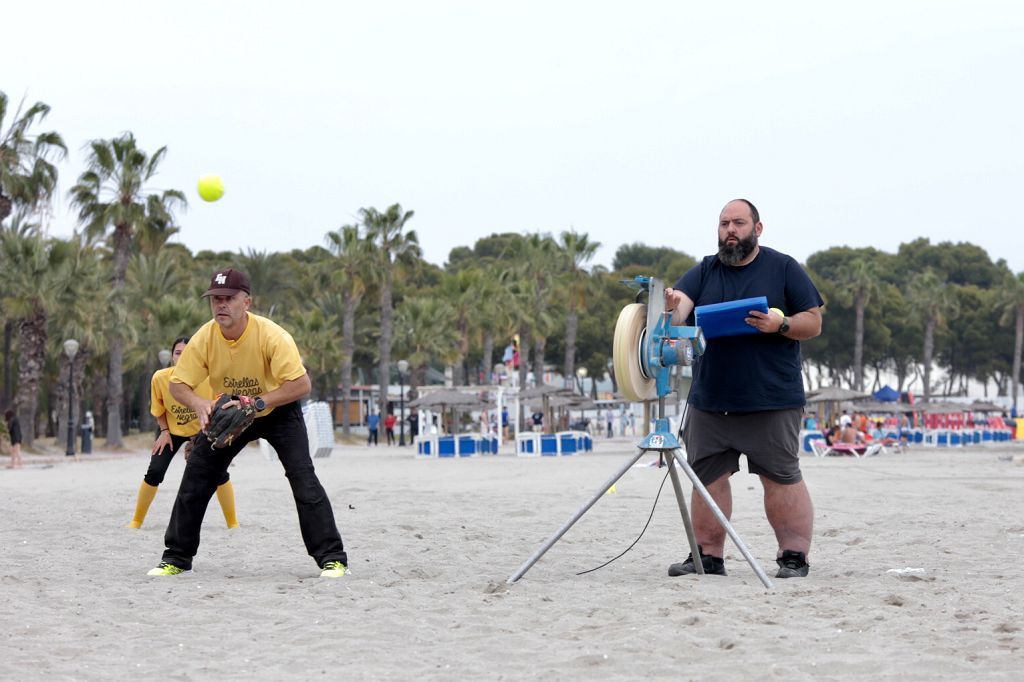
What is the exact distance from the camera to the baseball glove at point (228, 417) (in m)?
6.07

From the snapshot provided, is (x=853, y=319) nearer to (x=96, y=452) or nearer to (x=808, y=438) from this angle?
(x=808, y=438)

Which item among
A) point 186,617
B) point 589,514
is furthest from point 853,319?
point 186,617

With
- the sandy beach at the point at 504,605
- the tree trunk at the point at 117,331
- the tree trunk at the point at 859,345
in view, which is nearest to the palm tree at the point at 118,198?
the tree trunk at the point at 117,331

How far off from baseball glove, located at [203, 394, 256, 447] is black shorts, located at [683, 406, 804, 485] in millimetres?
2175

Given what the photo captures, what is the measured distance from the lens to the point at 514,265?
69.4 meters

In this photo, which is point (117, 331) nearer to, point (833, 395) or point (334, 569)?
point (833, 395)

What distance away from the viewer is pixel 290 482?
6348 millimetres

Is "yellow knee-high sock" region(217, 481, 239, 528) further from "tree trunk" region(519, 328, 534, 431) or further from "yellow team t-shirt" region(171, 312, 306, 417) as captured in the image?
"tree trunk" region(519, 328, 534, 431)

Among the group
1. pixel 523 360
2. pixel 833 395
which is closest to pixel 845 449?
pixel 833 395

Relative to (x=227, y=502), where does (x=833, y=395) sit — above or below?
above

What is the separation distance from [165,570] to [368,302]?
6615 cm

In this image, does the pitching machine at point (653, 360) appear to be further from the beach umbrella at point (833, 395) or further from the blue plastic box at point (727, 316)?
the beach umbrella at point (833, 395)

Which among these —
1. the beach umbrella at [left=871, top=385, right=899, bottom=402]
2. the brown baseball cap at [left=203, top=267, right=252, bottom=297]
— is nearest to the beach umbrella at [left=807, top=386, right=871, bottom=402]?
the beach umbrella at [left=871, top=385, right=899, bottom=402]

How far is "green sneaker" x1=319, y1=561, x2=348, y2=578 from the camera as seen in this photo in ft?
20.5
